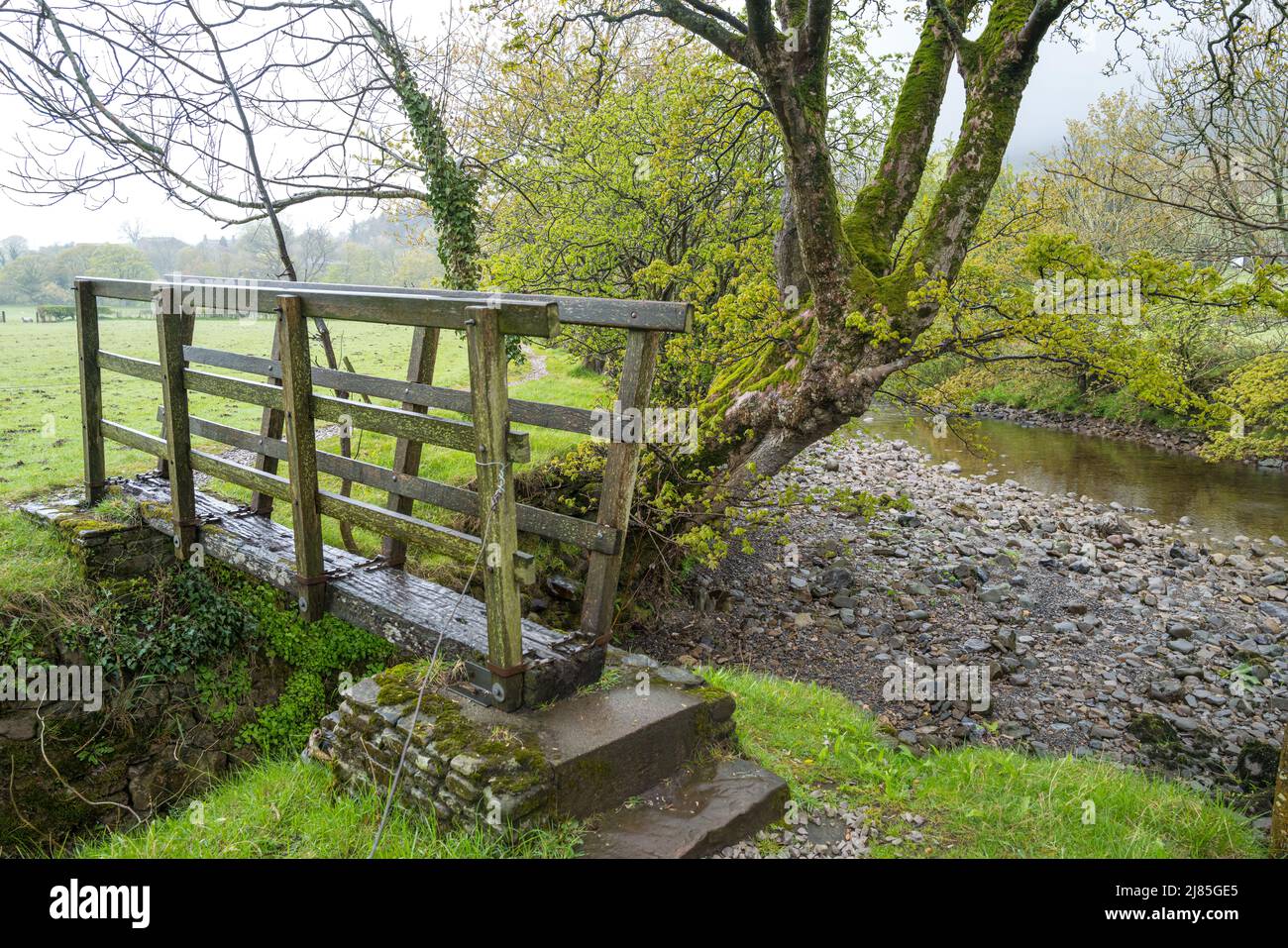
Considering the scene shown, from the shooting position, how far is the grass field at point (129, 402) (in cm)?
1058

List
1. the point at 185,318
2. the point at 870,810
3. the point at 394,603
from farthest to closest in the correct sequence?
1. the point at 185,318
2. the point at 394,603
3. the point at 870,810

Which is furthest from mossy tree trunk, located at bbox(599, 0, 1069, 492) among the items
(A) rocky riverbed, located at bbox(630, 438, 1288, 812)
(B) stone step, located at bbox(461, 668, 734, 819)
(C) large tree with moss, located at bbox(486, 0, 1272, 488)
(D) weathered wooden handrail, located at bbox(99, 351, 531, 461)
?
(D) weathered wooden handrail, located at bbox(99, 351, 531, 461)

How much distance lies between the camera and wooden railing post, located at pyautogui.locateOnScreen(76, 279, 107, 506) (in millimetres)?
8117

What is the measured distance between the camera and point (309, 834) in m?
4.55

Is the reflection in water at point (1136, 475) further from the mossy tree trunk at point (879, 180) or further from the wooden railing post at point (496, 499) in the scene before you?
the wooden railing post at point (496, 499)

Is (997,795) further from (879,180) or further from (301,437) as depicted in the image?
(879,180)

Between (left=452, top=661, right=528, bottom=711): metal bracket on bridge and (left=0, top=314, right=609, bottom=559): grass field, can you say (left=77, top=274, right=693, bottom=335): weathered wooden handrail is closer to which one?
(left=452, top=661, right=528, bottom=711): metal bracket on bridge

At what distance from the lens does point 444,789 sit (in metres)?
4.35

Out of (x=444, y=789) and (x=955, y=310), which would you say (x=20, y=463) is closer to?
(x=444, y=789)

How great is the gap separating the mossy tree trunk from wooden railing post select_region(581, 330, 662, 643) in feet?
12.1

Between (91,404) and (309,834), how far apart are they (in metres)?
6.00

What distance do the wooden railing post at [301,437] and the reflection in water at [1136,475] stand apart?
10.7 m

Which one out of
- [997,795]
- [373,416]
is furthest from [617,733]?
[997,795]
